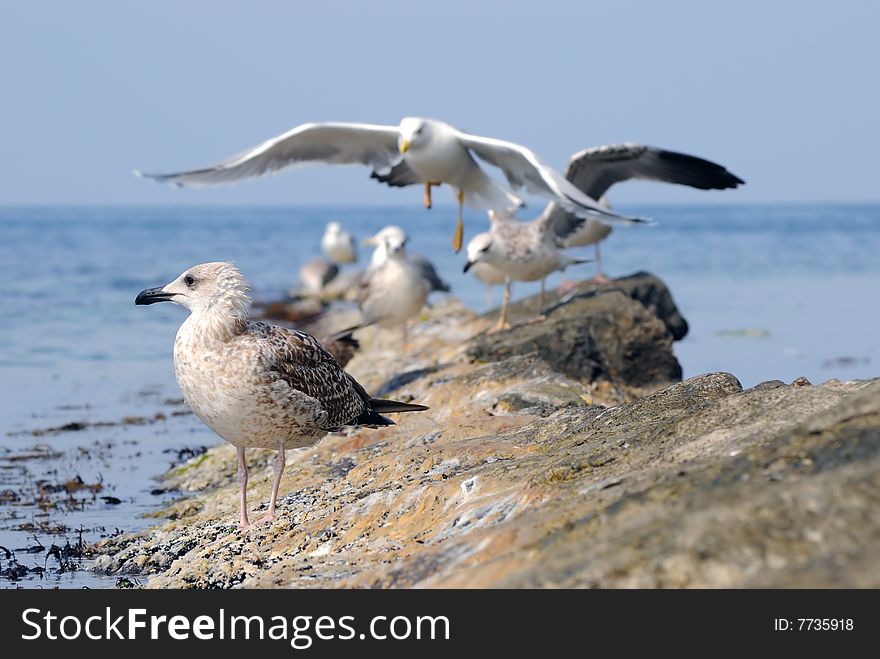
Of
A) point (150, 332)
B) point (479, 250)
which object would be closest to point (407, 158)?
point (479, 250)

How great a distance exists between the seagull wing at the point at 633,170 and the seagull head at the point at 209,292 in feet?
16.0

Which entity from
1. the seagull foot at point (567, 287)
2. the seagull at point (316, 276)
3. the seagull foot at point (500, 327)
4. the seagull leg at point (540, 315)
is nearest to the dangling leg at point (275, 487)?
the seagull leg at point (540, 315)

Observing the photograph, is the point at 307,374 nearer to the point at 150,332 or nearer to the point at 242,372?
the point at 242,372

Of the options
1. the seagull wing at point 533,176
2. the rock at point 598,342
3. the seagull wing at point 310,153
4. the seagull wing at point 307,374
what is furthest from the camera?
the seagull wing at point 310,153

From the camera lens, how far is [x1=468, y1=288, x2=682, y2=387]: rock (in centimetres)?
881

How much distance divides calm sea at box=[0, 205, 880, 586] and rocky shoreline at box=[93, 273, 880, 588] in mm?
824

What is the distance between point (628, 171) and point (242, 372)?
6.07 meters

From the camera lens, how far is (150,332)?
59.7ft

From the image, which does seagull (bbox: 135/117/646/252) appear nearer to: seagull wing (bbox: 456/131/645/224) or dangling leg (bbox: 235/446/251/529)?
seagull wing (bbox: 456/131/645/224)

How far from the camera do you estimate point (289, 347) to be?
5.73 m

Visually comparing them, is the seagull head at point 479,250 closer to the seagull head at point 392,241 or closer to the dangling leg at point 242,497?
the seagull head at point 392,241

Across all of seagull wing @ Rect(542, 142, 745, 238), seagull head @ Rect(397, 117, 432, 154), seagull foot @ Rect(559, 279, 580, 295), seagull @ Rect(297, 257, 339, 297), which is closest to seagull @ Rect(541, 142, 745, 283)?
seagull wing @ Rect(542, 142, 745, 238)

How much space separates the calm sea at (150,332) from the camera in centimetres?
849
